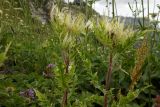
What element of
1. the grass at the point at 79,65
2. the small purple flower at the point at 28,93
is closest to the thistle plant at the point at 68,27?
the grass at the point at 79,65

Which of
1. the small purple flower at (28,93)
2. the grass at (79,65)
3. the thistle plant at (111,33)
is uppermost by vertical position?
the thistle plant at (111,33)

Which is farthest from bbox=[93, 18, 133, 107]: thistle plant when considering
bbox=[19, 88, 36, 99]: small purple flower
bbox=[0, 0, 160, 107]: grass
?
bbox=[19, 88, 36, 99]: small purple flower

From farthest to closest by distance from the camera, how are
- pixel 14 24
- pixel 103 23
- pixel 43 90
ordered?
pixel 14 24, pixel 43 90, pixel 103 23

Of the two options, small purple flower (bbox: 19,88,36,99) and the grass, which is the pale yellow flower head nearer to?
the grass

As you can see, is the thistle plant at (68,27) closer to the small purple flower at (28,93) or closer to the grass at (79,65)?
the grass at (79,65)

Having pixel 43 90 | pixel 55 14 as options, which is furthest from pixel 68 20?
pixel 43 90

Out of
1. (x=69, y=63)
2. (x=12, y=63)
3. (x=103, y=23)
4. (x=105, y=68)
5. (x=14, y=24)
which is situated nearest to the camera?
(x=103, y=23)

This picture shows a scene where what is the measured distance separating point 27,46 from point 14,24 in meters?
1.16

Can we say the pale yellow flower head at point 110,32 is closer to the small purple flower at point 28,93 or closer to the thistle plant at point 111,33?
the thistle plant at point 111,33

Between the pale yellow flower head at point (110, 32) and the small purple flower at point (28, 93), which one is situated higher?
the pale yellow flower head at point (110, 32)

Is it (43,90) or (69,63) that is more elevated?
(69,63)

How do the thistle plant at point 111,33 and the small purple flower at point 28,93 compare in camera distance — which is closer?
the thistle plant at point 111,33

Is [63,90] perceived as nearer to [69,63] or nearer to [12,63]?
[69,63]

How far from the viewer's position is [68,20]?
1709 millimetres
